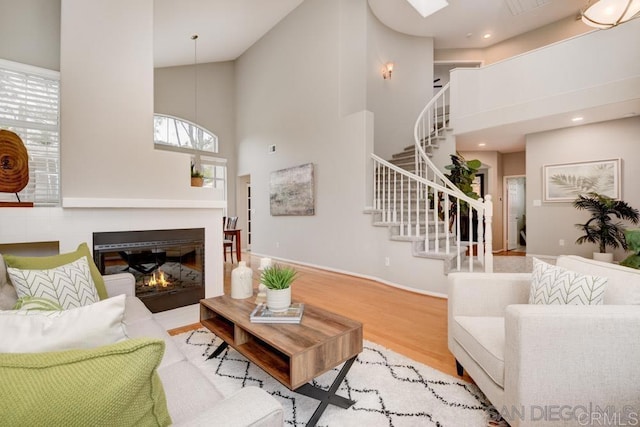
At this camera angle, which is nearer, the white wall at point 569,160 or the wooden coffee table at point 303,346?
the wooden coffee table at point 303,346

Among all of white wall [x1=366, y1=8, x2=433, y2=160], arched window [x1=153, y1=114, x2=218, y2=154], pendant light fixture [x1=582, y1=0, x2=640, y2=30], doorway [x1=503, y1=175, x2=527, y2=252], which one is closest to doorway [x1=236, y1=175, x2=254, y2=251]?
arched window [x1=153, y1=114, x2=218, y2=154]

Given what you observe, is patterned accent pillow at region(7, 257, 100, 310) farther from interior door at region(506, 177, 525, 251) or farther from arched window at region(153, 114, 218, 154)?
interior door at region(506, 177, 525, 251)

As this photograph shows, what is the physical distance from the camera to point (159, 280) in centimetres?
284

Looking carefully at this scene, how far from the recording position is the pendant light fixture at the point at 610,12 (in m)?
3.00

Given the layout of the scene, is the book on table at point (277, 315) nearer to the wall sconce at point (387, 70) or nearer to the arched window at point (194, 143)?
the wall sconce at point (387, 70)

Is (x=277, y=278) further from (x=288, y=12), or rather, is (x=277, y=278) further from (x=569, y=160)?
(x=288, y=12)

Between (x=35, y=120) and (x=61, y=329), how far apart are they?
3287 mm

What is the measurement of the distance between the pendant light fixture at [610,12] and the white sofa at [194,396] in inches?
182

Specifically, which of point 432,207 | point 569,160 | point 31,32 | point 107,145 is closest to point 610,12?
point 569,160

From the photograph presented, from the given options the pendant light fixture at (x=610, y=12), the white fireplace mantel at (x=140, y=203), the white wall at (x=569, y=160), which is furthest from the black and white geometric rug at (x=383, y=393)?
the white wall at (x=569, y=160)

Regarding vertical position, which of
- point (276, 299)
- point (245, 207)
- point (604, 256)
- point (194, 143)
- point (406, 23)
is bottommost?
point (604, 256)

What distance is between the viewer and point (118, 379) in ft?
1.80

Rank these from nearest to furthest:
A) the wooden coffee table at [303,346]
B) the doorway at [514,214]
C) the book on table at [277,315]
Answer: the wooden coffee table at [303,346]
the book on table at [277,315]
the doorway at [514,214]

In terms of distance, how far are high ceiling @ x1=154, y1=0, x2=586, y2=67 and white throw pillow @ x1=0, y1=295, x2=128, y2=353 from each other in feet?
17.3
